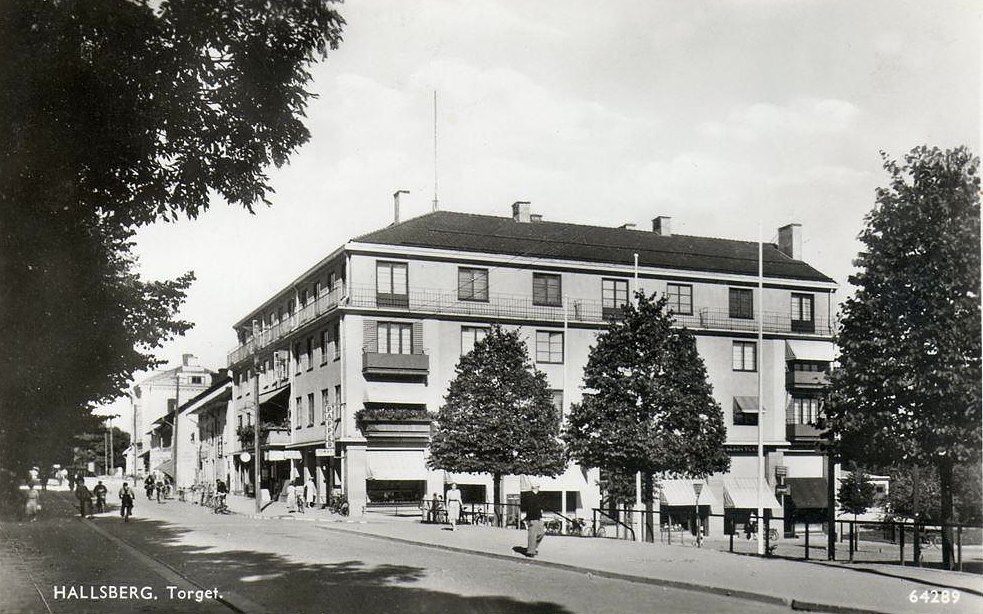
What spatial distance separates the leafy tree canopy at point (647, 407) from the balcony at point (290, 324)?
59.2ft

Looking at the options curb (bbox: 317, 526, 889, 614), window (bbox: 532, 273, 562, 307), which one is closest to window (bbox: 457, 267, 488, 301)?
window (bbox: 532, 273, 562, 307)

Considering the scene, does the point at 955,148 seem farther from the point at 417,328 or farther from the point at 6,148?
the point at 417,328

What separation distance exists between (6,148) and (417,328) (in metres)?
33.9

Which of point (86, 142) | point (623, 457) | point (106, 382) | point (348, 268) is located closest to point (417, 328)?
point (348, 268)

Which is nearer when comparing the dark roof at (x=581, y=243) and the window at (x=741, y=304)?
the dark roof at (x=581, y=243)

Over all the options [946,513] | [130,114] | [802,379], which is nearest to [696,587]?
[946,513]

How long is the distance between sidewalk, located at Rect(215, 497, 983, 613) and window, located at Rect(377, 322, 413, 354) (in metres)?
20.6

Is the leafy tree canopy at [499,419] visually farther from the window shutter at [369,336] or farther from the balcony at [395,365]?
the window shutter at [369,336]

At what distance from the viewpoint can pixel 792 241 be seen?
54438mm

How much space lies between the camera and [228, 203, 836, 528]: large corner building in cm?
4228

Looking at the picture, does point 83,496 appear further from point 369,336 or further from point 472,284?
point 472,284

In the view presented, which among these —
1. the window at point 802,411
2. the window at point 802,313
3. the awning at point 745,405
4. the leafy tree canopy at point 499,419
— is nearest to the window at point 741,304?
the window at point 802,313

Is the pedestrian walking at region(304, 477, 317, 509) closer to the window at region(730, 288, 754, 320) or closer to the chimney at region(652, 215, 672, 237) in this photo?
the window at region(730, 288, 754, 320)

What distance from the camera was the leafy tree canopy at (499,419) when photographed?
32.0 metres
